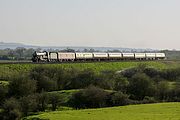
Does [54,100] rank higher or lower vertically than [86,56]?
lower

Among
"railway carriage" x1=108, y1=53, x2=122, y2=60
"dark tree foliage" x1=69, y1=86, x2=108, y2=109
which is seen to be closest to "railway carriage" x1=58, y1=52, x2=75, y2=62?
"railway carriage" x1=108, y1=53, x2=122, y2=60

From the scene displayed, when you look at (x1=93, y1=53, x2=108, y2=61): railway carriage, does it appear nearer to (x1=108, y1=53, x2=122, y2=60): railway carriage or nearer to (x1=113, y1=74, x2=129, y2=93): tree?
(x1=108, y1=53, x2=122, y2=60): railway carriage

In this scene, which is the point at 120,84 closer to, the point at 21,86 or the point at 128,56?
the point at 21,86

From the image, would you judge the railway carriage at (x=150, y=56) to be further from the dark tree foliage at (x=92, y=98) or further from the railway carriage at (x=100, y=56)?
the dark tree foliage at (x=92, y=98)

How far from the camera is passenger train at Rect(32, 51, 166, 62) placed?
360 feet

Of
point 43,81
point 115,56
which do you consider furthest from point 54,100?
point 115,56

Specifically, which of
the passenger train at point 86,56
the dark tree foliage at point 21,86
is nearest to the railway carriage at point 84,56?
the passenger train at point 86,56

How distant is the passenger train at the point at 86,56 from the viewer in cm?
10988

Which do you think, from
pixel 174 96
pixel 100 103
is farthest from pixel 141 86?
pixel 100 103

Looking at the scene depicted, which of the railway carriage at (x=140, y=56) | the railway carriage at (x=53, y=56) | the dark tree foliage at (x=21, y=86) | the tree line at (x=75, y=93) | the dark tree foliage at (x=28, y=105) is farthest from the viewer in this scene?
the railway carriage at (x=140, y=56)

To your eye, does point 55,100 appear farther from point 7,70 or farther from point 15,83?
point 7,70

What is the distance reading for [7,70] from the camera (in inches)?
3452

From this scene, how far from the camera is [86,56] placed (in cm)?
12238

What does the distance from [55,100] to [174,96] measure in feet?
72.4
